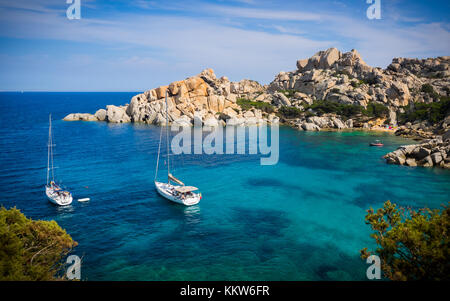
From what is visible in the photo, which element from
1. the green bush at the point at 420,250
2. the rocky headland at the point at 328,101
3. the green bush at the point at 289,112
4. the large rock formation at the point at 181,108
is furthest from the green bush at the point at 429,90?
the green bush at the point at 420,250

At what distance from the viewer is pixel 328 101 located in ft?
401

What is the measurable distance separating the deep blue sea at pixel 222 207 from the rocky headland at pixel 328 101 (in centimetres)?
4235

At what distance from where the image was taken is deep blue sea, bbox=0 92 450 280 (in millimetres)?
25719

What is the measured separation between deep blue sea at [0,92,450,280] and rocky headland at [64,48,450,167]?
139 feet

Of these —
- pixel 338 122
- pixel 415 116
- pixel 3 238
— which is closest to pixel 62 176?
pixel 3 238

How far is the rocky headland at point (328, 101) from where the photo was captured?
109m

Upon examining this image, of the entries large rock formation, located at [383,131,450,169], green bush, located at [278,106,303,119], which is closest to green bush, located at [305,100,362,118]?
green bush, located at [278,106,303,119]

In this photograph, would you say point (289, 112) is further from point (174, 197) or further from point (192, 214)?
point (192, 214)

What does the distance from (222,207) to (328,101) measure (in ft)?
323

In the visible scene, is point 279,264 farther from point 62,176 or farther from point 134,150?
point 134,150

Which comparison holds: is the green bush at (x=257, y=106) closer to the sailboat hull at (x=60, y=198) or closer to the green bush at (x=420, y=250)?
the sailboat hull at (x=60, y=198)

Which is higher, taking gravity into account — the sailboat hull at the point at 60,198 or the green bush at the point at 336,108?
the green bush at the point at 336,108

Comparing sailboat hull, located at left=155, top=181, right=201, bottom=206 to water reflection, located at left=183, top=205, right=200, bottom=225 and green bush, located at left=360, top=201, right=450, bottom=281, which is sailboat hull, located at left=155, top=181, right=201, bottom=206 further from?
green bush, located at left=360, top=201, right=450, bottom=281

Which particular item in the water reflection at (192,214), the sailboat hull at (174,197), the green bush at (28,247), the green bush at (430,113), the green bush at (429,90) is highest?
the green bush at (429,90)
